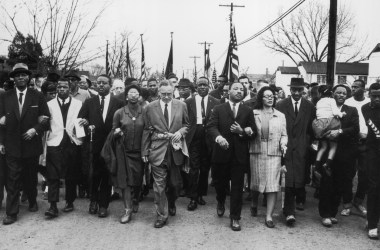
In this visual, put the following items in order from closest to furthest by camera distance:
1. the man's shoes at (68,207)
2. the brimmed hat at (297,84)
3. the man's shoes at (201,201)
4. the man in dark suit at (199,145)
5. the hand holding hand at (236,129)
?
the hand holding hand at (236,129) → the brimmed hat at (297,84) → the man's shoes at (68,207) → the man in dark suit at (199,145) → the man's shoes at (201,201)

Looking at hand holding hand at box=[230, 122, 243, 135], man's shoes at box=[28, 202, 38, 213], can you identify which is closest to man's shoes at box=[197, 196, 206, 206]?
hand holding hand at box=[230, 122, 243, 135]

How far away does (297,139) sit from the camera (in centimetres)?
618

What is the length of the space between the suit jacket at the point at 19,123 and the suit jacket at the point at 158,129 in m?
1.68

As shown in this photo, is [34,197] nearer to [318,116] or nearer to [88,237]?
[88,237]

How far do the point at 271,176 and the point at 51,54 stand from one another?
8242mm

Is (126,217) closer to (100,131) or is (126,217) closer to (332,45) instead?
(100,131)

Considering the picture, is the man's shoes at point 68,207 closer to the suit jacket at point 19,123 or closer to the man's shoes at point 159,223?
the suit jacket at point 19,123

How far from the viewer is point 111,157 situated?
6020 millimetres

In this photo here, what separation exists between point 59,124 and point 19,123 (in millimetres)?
611

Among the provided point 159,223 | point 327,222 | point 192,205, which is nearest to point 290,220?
point 327,222

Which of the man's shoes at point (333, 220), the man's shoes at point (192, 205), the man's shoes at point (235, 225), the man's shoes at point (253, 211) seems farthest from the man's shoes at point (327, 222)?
the man's shoes at point (192, 205)

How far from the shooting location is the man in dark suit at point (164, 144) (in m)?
5.86

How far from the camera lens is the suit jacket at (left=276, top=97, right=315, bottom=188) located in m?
6.11

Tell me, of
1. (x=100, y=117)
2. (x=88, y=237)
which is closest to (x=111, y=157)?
(x=100, y=117)
